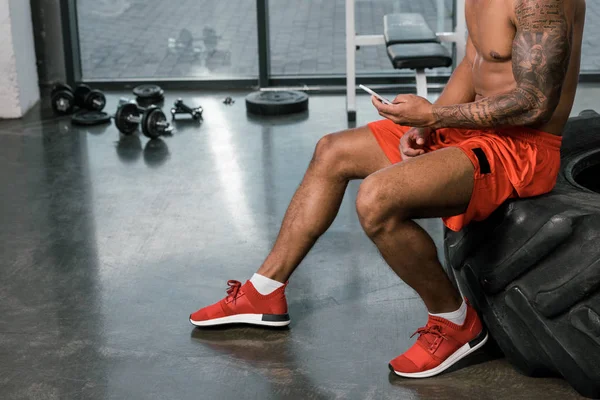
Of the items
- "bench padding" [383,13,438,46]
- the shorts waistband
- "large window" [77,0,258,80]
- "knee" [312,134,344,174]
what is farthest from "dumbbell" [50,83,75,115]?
the shorts waistband

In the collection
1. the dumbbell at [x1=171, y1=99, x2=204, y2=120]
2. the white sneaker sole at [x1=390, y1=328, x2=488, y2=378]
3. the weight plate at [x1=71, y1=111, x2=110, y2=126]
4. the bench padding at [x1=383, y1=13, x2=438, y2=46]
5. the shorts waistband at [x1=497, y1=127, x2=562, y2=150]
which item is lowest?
the white sneaker sole at [x1=390, y1=328, x2=488, y2=378]

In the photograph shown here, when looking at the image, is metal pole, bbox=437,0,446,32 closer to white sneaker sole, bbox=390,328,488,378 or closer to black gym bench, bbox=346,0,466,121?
black gym bench, bbox=346,0,466,121

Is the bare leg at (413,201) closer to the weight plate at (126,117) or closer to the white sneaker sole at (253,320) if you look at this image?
the white sneaker sole at (253,320)

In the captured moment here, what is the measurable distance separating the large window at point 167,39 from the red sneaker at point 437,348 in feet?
9.93

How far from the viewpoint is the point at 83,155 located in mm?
3678

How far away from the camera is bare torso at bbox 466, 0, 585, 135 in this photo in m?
1.83

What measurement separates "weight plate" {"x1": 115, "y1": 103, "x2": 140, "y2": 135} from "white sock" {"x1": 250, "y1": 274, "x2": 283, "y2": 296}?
195 cm

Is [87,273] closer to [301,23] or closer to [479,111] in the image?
[479,111]

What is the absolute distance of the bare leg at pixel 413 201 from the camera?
1814 mm

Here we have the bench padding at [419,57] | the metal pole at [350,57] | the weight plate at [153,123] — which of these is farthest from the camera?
the metal pole at [350,57]

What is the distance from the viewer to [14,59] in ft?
13.8

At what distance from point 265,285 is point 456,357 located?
491 millimetres

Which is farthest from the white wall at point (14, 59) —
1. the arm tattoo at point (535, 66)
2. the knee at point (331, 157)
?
the arm tattoo at point (535, 66)

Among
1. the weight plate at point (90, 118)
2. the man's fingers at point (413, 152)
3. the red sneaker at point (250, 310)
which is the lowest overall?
the red sneaker at point (250, 310)
